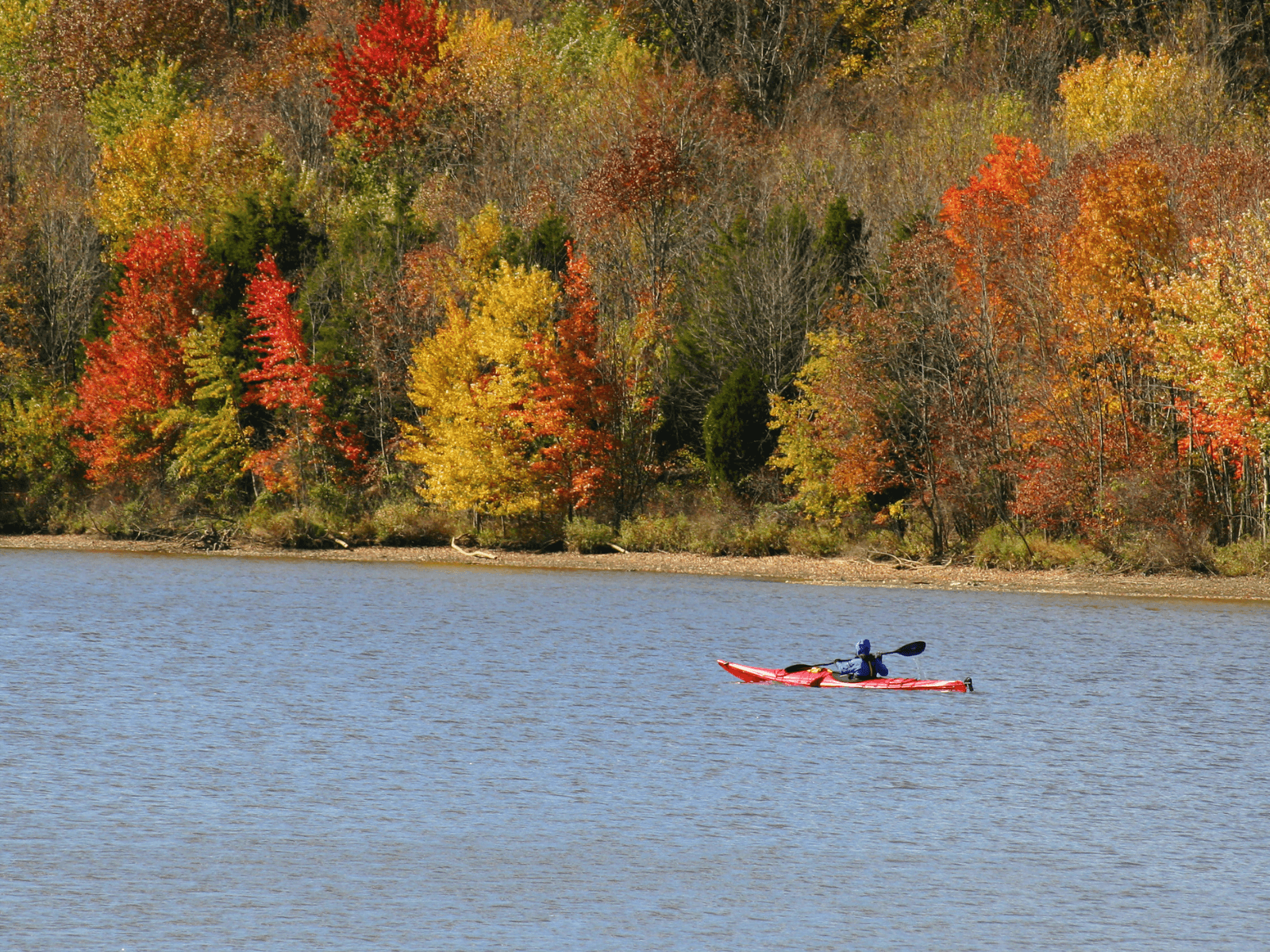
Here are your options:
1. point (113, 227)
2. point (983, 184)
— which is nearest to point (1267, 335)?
point (983, 184)

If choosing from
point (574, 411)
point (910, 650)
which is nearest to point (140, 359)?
point (574, 411)

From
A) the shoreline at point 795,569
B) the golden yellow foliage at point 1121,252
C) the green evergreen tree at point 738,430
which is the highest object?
the golden yellow foliage at point 1121,252

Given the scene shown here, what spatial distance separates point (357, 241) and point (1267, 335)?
1425 inches

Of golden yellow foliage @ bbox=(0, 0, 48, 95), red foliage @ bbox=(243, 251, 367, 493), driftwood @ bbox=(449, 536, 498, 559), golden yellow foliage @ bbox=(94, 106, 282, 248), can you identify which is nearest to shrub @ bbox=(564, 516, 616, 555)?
driftwood @ bbox=(449, 536, 498, 559)

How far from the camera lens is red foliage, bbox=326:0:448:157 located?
7456 centimetres

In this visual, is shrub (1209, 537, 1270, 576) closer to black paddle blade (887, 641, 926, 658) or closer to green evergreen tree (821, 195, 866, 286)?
black paddle blade (887, 641, 926, 658)

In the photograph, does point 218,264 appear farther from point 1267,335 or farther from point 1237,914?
point 1237,914

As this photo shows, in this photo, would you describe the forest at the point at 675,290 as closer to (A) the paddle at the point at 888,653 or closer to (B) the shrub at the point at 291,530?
(B) the shrub at the point at 291,530

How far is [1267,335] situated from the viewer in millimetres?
39688

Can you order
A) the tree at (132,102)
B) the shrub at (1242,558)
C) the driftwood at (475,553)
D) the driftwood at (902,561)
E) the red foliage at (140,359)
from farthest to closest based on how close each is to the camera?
the tree at (132,102) → the red foliage at (140,359) → the driftwood at (475,553) → the driftwood at (902,561) → the shrub at (1242,558)

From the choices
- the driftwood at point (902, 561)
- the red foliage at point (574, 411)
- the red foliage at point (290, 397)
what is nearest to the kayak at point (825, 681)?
the driftwood at point (902, 561)

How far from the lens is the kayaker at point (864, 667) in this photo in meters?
27.9

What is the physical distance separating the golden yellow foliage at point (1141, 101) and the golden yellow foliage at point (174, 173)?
35.2 m

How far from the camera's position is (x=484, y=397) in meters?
54.0
